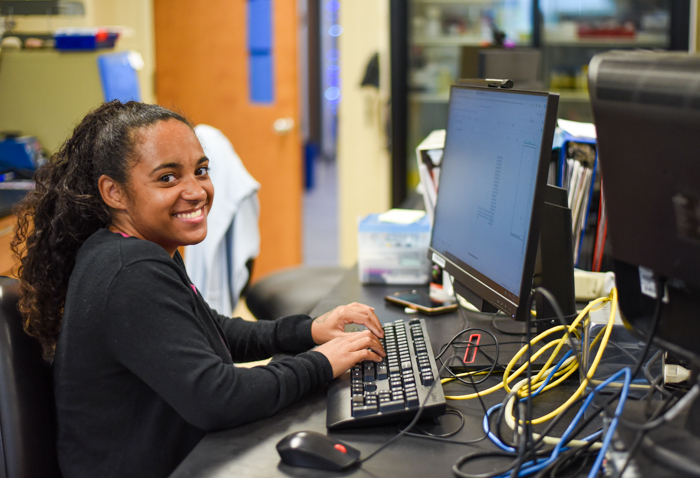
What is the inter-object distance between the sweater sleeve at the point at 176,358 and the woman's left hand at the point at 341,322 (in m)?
0.24

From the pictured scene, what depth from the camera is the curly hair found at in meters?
1.06

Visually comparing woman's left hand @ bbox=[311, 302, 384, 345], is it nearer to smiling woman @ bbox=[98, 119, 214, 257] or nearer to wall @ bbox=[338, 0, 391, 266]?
smiling woman @ bbox=[98, 119, 214, 257]

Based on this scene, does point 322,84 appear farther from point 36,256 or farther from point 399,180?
point 36,256

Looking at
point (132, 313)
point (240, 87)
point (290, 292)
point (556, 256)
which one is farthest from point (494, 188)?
point (240, 87)

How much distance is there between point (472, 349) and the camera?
3.93 ft

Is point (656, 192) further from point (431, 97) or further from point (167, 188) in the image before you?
point (431, 97)

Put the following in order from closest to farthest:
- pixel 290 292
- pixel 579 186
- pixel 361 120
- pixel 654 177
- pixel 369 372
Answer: pixel 654 177, pixel 369 372, pixel 579 186, pixel 290 292, pixel 361 120

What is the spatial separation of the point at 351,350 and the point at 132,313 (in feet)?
1.12

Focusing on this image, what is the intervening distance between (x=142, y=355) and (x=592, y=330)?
25.6 inches

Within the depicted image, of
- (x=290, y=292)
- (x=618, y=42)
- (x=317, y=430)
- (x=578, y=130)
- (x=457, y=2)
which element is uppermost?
(x=457, y=2)

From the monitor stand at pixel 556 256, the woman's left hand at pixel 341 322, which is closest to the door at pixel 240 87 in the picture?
the woman's left hand at pixel 341 322

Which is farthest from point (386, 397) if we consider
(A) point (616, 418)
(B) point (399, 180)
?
(B) point (399, 180)

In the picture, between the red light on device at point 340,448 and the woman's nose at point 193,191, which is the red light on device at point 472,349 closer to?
the red light on device at point 340,448

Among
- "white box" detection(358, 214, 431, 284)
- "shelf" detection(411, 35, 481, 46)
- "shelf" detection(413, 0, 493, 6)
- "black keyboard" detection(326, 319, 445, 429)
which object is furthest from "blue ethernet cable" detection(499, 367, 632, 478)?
"shelf" detection(413, 0, 493, 6)
